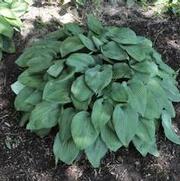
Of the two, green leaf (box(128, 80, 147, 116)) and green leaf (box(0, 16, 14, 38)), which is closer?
green leaf (box(128, 80, 147, 116))

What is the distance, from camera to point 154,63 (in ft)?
13.0

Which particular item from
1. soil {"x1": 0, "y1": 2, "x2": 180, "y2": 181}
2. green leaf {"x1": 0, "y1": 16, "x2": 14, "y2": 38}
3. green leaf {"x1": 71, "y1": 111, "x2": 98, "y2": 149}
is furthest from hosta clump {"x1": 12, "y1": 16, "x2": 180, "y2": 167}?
green leaf {"x1": 0, "y1": 16, "x2": 14, "y2": 38}

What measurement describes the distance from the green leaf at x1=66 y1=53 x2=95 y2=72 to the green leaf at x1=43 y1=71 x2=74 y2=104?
73mm

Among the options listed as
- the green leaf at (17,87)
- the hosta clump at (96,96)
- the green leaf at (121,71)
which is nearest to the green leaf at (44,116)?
the hosta clump at (96,96)

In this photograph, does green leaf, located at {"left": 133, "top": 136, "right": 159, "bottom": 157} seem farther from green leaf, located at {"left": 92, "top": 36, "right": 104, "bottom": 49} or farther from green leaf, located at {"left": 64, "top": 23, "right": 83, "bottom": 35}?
green leaf, located at {"left": 64, "top": 23, "right": 83, "bottom": 35}

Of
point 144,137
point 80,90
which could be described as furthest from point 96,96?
point 144,137

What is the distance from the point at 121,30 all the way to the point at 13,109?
3.85 feet

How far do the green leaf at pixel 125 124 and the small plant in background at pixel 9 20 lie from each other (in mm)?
1398

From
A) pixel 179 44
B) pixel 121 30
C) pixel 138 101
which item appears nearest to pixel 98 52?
pixel 121 30

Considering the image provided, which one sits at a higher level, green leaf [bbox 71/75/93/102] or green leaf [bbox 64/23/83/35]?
green leaf [bbox 64/23/83/35]

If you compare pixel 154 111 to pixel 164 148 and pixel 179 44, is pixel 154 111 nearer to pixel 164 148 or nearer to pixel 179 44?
pixel 164 148

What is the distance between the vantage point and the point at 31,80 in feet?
12.8

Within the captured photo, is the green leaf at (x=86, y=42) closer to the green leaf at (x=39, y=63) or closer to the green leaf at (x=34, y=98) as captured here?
the green leaf at (x=39, y=63)

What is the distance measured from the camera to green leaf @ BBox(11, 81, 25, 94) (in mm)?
4082
